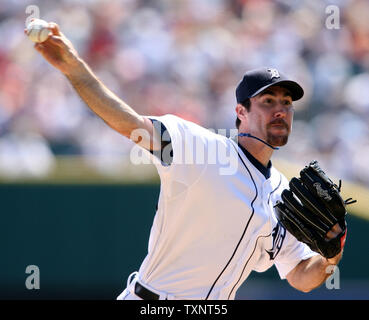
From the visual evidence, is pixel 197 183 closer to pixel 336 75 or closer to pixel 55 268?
pixel 55 268

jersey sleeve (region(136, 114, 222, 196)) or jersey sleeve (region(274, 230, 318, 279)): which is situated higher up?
jersey sleeve (region(136, 114, 222, 196))

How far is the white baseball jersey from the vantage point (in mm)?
2924

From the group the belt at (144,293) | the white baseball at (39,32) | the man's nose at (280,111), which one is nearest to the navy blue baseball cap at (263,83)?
the man's nose at (280,111)

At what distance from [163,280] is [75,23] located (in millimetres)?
5277

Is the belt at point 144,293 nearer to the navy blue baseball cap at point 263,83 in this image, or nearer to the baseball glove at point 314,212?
the baseball glove at point 314,212

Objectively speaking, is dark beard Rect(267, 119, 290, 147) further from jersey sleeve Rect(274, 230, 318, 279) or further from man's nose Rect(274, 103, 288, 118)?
jersey sleeve Rect(274, 230, 318, 279)

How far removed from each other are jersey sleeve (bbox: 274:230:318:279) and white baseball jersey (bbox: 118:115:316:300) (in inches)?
13.1

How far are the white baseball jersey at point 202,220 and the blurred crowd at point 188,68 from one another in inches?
122

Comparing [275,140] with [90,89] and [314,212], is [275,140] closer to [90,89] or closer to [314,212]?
[314,212]

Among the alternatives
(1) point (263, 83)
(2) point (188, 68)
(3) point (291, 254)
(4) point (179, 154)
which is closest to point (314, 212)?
(3) point (291, 254)

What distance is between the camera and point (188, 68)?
7469 mm

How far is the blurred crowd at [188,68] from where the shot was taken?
22.0 ft

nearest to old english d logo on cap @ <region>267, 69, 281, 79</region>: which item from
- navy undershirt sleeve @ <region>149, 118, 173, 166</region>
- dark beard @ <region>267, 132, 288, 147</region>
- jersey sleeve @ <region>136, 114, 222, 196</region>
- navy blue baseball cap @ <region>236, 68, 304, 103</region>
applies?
navy blue baseball cap @ <region>236, 68, 304, 103</region>

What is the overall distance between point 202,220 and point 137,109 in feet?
13.8
